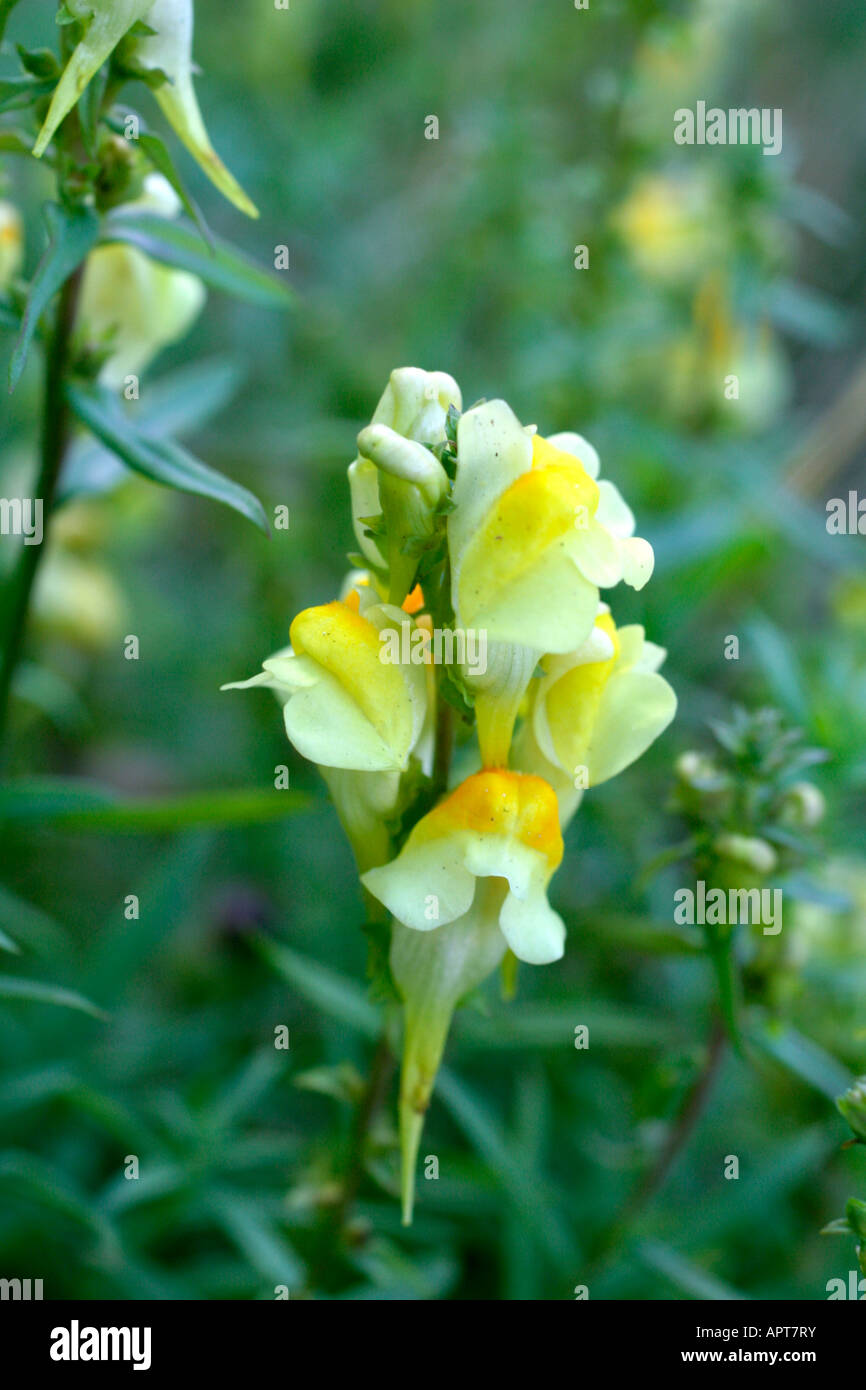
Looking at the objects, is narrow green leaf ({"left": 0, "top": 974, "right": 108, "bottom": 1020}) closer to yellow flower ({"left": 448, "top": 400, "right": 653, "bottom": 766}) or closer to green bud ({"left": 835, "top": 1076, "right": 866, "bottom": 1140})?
yellow flower ({"left": 448, "top": 400, "right": 653, "bottom": 766})

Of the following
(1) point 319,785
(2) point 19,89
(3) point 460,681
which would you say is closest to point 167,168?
(2) point 19,89

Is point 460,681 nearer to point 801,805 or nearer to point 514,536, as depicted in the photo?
point 514,536

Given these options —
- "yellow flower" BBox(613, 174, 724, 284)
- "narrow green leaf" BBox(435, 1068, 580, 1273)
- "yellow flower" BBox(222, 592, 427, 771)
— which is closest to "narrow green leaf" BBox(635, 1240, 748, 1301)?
"narrow green leaf" BBox(435, 1068, 580, 1273)

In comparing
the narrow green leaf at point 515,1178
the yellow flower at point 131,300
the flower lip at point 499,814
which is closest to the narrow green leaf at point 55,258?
the yellow flower at point 131,300

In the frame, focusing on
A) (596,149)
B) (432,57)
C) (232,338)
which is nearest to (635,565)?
(596,149)

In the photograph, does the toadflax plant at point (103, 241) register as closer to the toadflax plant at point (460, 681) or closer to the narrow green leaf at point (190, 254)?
the narrow green leaf at point (190, 254)

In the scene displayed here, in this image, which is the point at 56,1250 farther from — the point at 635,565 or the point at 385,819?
the point at 635,565
